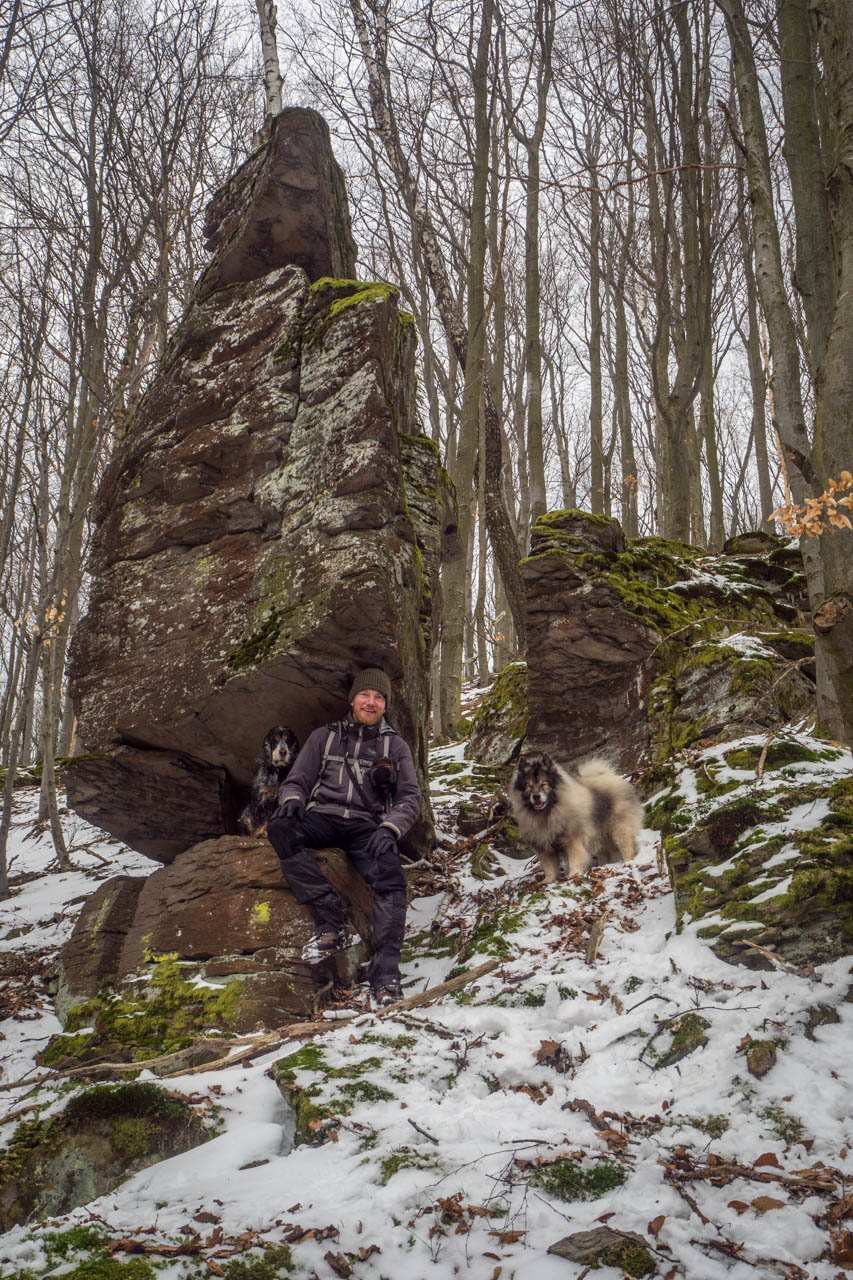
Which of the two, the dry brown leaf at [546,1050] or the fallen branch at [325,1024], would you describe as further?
the fallen branch at [325,1024]

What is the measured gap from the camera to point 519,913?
4.65 metres

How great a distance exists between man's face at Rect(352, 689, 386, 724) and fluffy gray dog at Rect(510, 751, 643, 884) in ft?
4.49

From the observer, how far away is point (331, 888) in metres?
4.68

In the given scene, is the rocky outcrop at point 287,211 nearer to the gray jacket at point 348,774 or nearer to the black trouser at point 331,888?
the gray jacket at point 348,774

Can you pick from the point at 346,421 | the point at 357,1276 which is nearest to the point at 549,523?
the point at 346,421

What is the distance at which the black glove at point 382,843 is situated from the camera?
15.4ft

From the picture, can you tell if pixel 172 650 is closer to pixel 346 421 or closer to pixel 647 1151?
pixel 346 421

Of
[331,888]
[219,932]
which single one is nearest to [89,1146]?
[219,932]

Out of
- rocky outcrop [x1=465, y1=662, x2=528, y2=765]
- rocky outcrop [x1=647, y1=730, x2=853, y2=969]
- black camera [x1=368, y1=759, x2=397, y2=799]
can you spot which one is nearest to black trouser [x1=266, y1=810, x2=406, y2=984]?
black camera [x1=368, y1=759, x2=397, y2=799]

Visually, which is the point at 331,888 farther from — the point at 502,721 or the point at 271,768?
the point at 502,721

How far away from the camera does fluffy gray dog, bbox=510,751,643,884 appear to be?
534 centimetres

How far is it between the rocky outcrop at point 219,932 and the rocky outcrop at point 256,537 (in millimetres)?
827

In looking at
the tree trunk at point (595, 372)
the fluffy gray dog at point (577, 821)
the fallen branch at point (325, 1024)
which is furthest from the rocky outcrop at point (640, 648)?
the tree trunk at point (595, 372)

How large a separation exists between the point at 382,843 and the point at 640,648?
3400mm
